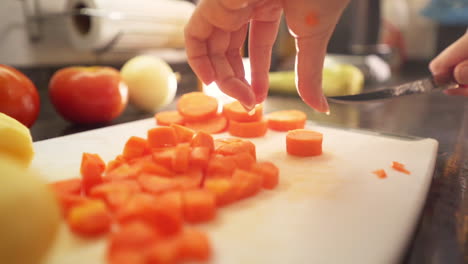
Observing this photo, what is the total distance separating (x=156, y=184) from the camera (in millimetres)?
613

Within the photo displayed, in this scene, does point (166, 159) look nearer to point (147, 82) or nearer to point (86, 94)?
point (86, 94)

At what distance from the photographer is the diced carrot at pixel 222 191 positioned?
586 millimetres

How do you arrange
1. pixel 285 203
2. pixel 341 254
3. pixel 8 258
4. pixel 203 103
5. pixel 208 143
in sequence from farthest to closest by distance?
pixel 203 103 < pixel 208 143 < pixel 285 203 < pixel 341 254 < pixel 8 258

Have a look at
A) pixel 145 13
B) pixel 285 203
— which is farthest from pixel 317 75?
pixel 145 13

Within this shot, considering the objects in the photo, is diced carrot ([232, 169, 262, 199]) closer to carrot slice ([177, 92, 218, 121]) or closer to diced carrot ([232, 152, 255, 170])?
diced carrot ([232, 152, 255, 170])

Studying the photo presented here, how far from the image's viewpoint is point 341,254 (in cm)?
47

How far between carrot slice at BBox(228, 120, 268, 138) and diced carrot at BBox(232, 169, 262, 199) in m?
0.35

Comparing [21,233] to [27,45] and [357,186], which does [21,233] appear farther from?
[27,45]

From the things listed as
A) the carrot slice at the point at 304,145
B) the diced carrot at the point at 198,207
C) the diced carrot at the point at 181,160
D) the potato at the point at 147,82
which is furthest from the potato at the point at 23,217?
the potato at the point at 147,82

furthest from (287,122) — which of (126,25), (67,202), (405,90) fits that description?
(126,25)


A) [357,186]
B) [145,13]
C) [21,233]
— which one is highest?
[145,13]

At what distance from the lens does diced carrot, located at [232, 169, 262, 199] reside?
0.60 meters

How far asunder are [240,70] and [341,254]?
1.74 feet

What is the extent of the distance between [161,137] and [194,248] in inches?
16.5
